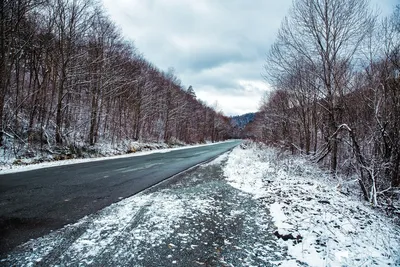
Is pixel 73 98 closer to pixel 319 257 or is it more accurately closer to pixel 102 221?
pixel 102 221

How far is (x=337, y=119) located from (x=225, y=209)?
7.57 metres

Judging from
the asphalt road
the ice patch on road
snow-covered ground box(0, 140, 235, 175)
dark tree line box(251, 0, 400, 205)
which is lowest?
snow-covered ground box(0, 140, 235, 175)

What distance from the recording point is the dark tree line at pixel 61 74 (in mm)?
12953

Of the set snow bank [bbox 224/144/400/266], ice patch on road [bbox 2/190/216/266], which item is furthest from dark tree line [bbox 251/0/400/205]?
ice patch on road [bbox 2/190/216/266]

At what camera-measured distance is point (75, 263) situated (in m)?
2.76

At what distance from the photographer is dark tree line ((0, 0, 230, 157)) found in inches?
510

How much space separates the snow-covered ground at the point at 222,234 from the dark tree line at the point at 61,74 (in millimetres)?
11780

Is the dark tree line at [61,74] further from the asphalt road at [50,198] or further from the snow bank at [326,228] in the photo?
the snow bank at [326,228]

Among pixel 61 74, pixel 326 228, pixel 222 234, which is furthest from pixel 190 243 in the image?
pixel 61 74

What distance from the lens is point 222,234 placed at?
391cm

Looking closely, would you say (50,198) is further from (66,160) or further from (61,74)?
(61,74)

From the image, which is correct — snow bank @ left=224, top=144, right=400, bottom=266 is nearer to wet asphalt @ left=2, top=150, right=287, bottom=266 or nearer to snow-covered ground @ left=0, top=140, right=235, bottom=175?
wet asphalt @ left=2, top=150, right=287, bottom=266

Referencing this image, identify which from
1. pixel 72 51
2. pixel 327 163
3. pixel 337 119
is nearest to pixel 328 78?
pixel 337 119

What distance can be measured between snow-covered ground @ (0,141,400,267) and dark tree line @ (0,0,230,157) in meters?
11.8
